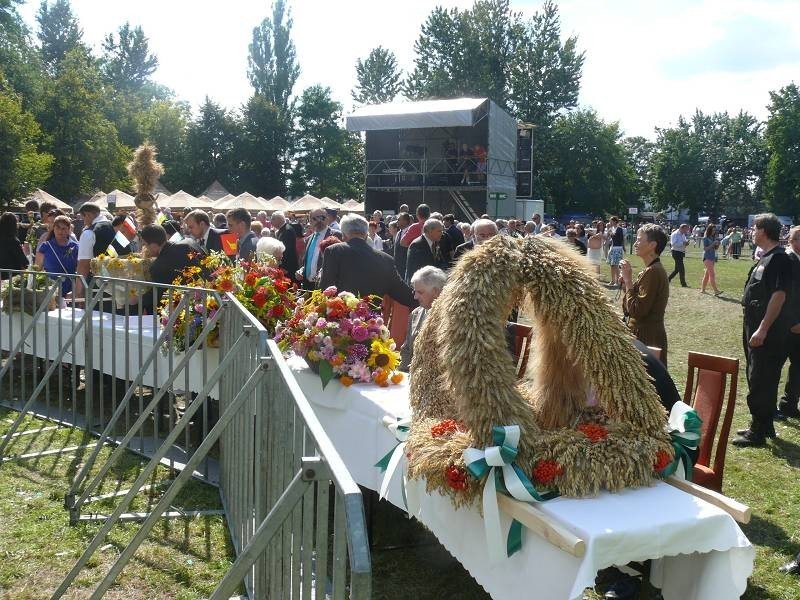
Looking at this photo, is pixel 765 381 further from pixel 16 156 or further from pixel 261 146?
pixel 261 146

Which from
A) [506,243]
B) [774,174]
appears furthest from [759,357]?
[774,174]

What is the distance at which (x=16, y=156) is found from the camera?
3428cm

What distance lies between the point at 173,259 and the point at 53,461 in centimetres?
211

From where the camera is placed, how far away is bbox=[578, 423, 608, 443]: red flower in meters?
2.96

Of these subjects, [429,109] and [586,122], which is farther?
[586,122]

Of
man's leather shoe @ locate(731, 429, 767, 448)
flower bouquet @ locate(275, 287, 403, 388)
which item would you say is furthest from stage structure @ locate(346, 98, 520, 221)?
flower bouquet @ locate(275, 287, 403, 388)

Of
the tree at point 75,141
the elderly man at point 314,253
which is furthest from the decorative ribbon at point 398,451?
the tree at point 75,141

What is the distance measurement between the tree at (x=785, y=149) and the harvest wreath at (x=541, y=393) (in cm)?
7204

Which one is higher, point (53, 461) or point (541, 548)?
point (541, 548)

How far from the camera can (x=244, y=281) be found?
5.92 meters

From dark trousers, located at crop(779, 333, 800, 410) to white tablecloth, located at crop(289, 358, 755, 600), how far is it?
4.95m

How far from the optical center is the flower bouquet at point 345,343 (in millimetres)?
4668

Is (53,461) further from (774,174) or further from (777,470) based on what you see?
(774,174)

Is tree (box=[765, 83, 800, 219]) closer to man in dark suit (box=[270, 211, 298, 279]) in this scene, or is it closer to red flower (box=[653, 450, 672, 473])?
man in dark suit (box=[270, 211, 298, 279])
